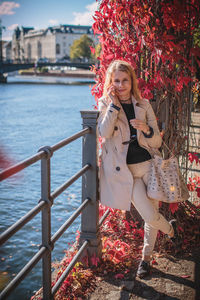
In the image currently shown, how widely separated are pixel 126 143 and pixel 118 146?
62 mm

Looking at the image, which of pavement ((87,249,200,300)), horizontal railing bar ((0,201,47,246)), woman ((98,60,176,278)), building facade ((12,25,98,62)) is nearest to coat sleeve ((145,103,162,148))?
woman ((98,60,176,278))

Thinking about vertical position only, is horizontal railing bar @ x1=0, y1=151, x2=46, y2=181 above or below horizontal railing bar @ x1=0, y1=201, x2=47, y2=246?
above

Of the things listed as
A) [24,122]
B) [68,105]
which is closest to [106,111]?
[24,122]

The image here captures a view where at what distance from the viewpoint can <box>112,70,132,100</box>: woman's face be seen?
2.82 m

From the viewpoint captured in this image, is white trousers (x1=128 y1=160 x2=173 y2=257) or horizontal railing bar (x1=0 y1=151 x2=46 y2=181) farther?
white trousers (x1=128 y1=160 x2=173 y2=257)

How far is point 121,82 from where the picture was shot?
9.28ft

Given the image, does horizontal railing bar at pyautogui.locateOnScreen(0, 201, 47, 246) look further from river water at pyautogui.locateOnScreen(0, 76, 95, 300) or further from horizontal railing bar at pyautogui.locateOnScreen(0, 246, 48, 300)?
river water at pyautogui.locateOnScreen(0, 76, 95, 300)

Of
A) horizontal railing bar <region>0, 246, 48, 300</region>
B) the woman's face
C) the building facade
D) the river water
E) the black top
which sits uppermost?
the building facade

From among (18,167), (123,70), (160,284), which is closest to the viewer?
(18,167)

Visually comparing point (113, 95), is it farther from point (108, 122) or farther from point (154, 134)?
point (154, 134)

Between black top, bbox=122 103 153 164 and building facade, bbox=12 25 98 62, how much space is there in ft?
410

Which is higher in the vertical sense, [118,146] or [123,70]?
[123,70]

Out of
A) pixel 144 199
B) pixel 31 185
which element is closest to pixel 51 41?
pixel 31 185

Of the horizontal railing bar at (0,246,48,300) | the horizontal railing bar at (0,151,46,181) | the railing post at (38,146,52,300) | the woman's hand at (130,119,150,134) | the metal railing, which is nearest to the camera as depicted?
the horizontal railing bar at (0,151,46,181)
